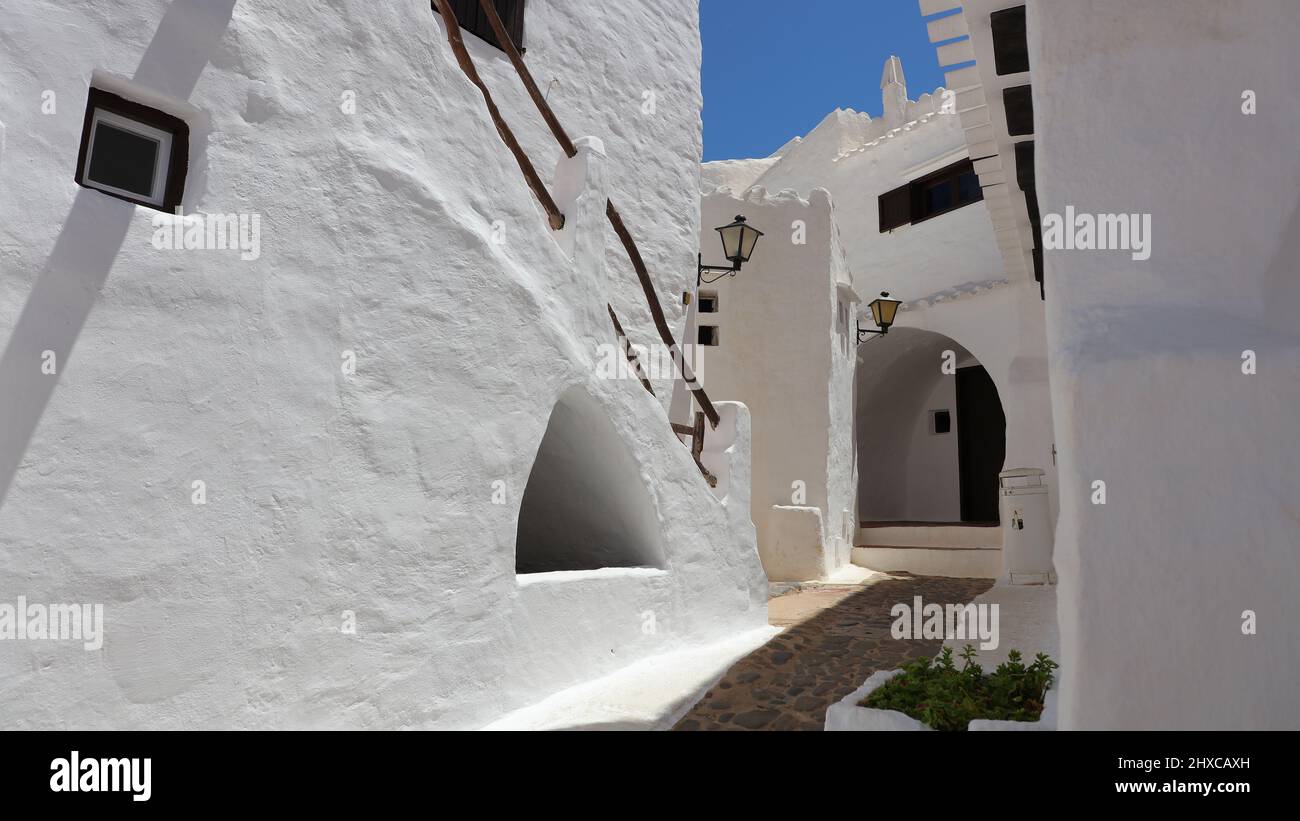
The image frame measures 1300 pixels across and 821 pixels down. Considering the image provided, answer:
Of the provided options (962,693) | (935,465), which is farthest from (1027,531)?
(935,465)

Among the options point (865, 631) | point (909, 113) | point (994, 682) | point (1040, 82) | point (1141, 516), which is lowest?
point (865, 631)

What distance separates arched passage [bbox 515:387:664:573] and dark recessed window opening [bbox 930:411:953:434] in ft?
40.5

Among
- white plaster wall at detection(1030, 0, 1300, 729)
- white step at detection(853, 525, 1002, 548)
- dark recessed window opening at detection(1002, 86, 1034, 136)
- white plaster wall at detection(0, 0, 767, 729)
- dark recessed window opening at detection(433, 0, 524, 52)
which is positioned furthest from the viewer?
white step at detection(853, 525, 1002, 548)

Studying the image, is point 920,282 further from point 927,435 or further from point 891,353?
point 927,435

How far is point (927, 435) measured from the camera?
58.8ft

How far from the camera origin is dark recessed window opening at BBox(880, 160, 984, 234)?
14523 millimetres

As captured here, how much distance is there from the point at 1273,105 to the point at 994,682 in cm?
234

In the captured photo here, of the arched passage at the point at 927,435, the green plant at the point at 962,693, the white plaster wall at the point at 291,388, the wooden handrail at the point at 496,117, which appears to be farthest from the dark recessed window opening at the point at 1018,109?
the arched passage at the point at 927,435

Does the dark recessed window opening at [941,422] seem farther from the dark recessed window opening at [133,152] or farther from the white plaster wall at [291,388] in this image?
the dark recessed window opening at [133,152]

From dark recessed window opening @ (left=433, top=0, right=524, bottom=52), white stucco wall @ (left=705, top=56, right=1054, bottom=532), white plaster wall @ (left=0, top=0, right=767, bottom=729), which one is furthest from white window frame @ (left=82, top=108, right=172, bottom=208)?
white stucco wall @ (left=705, top=56, right=1054, bottom=532)

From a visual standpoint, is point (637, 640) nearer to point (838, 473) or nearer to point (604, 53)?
point (604, 53)

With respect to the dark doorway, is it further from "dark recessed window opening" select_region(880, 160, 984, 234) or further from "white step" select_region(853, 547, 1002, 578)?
"white step" select_region(853, 547, 1002, 578)

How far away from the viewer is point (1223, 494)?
2.48 meters
